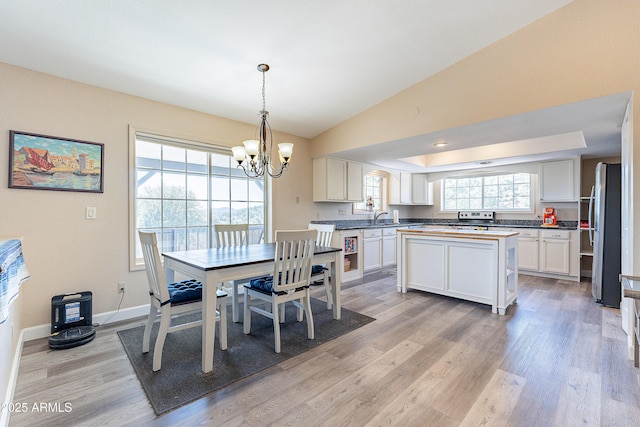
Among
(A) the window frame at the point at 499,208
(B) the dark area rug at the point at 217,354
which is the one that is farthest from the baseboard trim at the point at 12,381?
(A) the window frame at the point at 499,208

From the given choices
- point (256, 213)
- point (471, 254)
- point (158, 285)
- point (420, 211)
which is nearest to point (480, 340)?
point (471, 254)

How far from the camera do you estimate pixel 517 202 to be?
5723 mm

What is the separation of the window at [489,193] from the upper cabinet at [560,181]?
521 mm

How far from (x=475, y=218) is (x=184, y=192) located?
18.6 feet

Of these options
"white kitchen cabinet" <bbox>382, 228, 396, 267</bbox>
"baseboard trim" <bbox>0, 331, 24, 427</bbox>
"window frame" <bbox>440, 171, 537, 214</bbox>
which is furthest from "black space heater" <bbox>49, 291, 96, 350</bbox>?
"window frame" <bbox>440, 171, 537, 214</bbox>

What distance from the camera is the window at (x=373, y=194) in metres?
5.93

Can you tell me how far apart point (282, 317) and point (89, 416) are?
5.43 feet

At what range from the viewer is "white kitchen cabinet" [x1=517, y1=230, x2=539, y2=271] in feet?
16.1

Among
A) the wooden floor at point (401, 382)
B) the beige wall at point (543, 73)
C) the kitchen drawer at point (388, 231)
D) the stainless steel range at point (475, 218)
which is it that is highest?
the beige wall at point (543, 73)

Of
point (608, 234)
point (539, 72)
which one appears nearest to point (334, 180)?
point (539, 72)

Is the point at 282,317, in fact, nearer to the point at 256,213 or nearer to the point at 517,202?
the point at 256,213

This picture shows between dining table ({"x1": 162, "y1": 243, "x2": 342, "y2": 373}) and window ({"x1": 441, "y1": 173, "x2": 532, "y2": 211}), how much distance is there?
4641 millimetres

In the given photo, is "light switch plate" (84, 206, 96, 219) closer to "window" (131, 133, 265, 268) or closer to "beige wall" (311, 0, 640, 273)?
"window" (131, 133, 265, 268)

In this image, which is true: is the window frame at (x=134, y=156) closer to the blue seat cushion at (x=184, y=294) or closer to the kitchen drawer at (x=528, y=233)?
the blue seat cushion at (x=184, y=294)
